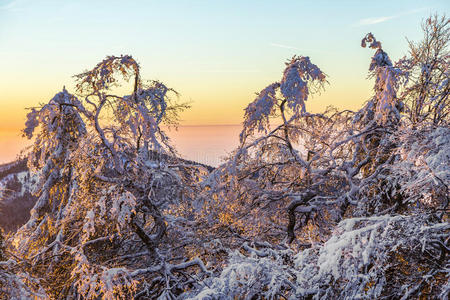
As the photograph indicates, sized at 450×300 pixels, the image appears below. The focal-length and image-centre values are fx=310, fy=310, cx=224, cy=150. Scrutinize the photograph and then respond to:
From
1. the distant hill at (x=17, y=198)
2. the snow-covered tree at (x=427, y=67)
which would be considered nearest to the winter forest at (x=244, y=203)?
the snow-covered tree at (x=427, y=67)

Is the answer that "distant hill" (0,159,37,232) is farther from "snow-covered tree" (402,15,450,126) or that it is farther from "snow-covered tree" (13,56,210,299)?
"snow-covered tree" (402,15,450,126)

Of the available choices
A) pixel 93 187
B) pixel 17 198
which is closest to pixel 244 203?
pixel 93 187

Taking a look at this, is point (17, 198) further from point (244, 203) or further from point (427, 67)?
point (427, 67)

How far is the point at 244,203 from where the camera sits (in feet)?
30.2

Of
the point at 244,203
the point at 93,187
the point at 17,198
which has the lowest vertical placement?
the point at 17,198

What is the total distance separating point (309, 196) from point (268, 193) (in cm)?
141

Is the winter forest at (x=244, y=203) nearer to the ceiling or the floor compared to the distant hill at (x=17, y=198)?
nearer to the ceiling

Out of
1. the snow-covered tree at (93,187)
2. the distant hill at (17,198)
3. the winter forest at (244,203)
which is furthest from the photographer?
the distant hill at (17,198)

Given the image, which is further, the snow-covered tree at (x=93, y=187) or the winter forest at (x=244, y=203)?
the snow-covered tree at (x=93, y=187)

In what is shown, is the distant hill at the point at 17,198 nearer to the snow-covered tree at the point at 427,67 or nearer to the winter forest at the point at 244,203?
the winter forest at the point at 244,203

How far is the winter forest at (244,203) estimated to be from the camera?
3162mm

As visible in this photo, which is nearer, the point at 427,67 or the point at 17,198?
the point at 427,67

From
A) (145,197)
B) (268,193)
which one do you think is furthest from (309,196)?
(145,197)

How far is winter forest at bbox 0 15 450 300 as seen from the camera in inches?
124
